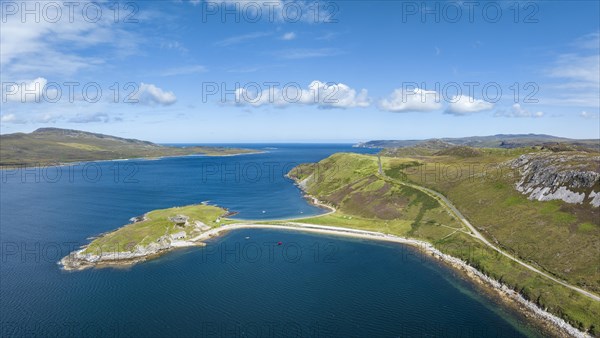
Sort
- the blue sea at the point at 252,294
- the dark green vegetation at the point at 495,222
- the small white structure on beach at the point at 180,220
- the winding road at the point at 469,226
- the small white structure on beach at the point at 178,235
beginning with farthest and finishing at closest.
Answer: the small white structure on beach at the point at 180,220
the small white structure on beach at the point at 178,235
the dark green vegetation at the point at 495,222
the winding road at the point at 469,226
the blue sea at the point at 252,294

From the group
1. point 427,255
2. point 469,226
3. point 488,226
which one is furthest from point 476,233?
point 427,255

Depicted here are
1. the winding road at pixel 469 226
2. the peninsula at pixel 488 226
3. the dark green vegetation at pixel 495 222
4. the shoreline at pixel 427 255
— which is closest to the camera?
the shoreline at pixel 427 255

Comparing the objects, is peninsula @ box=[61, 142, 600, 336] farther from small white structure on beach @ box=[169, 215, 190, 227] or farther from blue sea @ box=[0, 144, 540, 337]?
blue sea @ box=[0, 144, 540, 337]

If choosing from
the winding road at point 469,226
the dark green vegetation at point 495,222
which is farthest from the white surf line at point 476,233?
the dark green vegetation at point 495,222

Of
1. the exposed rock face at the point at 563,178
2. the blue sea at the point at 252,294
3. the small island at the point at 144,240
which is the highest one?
the exposed rock face at the point at 563,178

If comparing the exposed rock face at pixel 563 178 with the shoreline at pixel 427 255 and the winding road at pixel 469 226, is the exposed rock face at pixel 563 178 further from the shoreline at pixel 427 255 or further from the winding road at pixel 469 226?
the shoreline at pixel 427 255

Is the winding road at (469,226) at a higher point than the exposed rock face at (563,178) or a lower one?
lower
